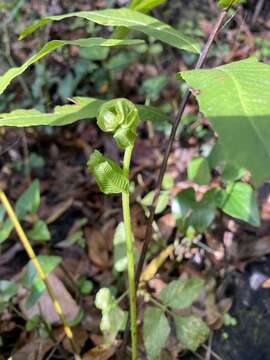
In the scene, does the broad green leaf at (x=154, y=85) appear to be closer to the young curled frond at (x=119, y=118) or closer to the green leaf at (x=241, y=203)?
the green leaf at (x=241, y=203)

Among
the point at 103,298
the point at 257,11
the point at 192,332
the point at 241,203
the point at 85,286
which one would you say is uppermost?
the point at 257,11

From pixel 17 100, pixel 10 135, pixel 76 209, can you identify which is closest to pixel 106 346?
pixel 76 209

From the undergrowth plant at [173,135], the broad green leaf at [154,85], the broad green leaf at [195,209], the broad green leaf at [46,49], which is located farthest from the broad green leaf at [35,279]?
the broad green leaf at [154,85]

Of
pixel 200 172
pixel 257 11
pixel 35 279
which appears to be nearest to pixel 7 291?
pixel 35 279

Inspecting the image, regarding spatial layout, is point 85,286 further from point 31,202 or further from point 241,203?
point 241,203

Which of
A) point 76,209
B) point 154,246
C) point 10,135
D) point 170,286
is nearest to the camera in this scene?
point 170,286

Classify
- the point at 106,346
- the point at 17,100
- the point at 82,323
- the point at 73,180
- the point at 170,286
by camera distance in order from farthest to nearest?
the point at 17,100, the point at 73,180, the point at 82,323, the point at 106,346, the point at 170,286

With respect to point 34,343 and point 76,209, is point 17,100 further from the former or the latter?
point 34,343
